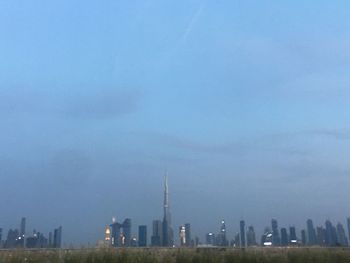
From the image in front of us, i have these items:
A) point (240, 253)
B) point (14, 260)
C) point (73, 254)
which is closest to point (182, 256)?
point (240, 253)

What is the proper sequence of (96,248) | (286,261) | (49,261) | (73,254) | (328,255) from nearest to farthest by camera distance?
(49,261) < (73,254) < (96,248) < (286,261) < (328,255)

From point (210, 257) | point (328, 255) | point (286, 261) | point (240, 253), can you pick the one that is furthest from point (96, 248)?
point (328, 255)

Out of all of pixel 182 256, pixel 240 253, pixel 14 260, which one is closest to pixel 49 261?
pixel 14 260

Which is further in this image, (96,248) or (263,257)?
(263,257)

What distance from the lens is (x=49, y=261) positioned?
57.1 feet

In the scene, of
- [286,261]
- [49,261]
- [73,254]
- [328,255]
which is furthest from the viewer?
[328,255]

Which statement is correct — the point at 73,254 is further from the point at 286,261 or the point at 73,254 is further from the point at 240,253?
the point at 286,261

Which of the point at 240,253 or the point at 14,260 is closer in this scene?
the point at 14,260

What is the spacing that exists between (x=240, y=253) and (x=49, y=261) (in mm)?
9929

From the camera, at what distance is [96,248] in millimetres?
20078

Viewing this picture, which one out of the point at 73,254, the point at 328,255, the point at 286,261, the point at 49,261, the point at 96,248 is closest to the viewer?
the point at 49,261

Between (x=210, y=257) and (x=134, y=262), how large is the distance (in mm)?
4194

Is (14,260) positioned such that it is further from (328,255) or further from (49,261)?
(328,255)

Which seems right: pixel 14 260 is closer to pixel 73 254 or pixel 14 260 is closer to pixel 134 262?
pixel 73 254
